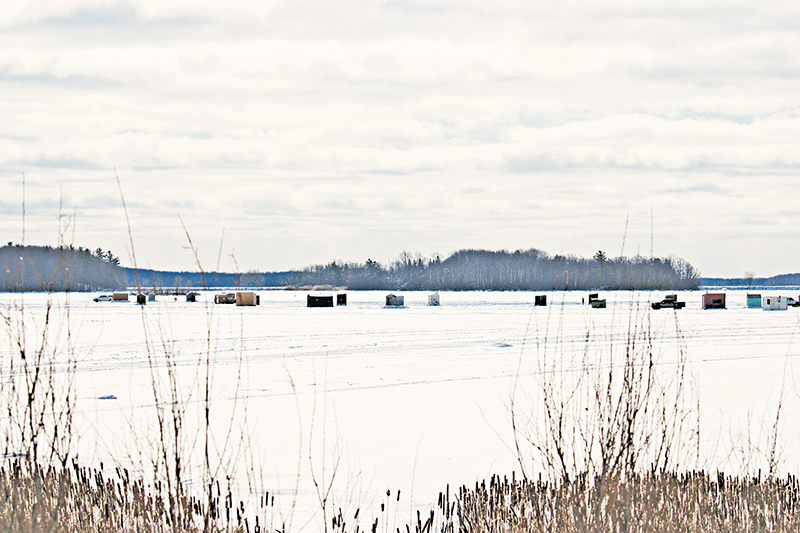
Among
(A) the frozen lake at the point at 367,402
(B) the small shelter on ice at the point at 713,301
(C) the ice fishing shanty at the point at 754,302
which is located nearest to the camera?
(A) the frozen lake at the point at 367,402

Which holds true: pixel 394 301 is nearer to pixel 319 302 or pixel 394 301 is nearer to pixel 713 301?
pixel 319 302

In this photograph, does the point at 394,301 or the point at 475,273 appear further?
the point at 475,273

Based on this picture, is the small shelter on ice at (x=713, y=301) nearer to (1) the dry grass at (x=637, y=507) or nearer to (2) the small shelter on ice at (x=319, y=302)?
(2) the small shelter on ice at (x=319, y=302)

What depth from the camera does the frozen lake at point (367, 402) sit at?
7.36 meters

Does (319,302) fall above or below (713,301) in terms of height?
below

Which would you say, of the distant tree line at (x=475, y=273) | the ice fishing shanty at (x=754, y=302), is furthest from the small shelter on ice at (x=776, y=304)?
the distant tree line at (x=475, y=273)

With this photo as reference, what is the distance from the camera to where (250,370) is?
15.7 metres

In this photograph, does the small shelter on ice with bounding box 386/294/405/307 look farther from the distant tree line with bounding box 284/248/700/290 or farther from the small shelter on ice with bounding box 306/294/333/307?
the distant tree line with bounding box 284/248/700/290

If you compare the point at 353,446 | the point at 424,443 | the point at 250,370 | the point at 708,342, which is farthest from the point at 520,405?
the point at 708,342

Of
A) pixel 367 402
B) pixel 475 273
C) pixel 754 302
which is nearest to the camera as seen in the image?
pixel 367 402

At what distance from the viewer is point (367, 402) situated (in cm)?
1190

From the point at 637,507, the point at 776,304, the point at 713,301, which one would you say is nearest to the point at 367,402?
the point at 637,507

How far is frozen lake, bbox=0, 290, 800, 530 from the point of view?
736cm

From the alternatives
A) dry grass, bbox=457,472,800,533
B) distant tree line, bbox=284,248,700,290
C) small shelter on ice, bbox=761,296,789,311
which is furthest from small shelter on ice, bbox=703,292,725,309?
distant tree line, bbox=284,248,700,290
